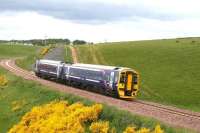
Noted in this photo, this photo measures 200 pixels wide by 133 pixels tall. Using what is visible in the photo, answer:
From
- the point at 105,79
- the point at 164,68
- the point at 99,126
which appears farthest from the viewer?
the point at 164,68

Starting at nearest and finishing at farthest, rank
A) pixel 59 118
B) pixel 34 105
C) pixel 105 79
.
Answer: pixel 59 118 → pixel 34 105 → pixel 105 79

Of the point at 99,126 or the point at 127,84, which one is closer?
the point at 99,126

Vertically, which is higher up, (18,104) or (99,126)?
(99,126)

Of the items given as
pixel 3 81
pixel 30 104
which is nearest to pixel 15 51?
pixel 3 81

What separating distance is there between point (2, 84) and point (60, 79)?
6.88 meters

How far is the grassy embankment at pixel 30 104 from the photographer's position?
25.9m

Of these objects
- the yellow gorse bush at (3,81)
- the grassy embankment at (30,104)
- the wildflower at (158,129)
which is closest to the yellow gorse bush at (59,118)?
the grassy embankment at (30,104)

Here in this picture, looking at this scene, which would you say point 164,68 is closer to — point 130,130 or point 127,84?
point 127,84

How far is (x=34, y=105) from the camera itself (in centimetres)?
4016

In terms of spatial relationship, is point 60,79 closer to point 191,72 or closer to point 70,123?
point 191,72

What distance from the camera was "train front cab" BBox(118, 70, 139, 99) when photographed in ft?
138

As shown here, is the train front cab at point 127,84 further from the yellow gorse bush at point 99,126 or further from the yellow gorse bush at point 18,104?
the yellow gorse bush at point 99,126

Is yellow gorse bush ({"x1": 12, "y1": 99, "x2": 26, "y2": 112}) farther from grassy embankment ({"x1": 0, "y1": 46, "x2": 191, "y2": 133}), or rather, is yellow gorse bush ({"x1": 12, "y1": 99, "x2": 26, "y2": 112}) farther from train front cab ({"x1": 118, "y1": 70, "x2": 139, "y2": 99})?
train front cab ({"x1": 118, "y1": 70, "x2": 139, "y2": 99})

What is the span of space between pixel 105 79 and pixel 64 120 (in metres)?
14.9
